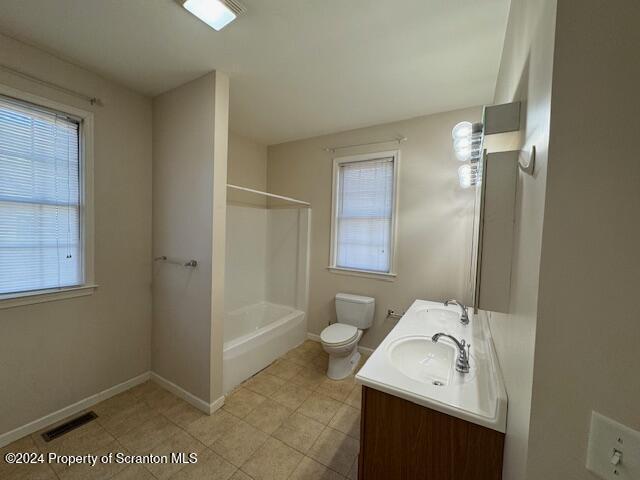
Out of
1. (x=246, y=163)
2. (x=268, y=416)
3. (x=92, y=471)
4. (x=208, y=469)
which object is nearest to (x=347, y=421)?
(x=268, y=416)

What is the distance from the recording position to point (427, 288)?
8.07ft

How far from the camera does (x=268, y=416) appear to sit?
1873 millimetres

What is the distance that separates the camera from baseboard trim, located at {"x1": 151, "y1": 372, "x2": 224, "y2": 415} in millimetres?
1903

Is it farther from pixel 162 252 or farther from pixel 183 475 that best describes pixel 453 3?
pixel 183 475

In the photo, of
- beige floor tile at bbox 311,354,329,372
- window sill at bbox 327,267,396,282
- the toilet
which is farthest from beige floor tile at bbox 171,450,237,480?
window sill at bbox 327,267,396,282

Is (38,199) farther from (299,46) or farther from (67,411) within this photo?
(299,46)

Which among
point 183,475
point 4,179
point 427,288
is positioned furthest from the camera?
point 427,288

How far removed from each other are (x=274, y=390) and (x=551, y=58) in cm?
254

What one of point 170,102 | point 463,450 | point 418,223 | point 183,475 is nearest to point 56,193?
point 170,102

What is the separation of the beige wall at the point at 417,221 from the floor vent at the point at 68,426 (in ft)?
6.96

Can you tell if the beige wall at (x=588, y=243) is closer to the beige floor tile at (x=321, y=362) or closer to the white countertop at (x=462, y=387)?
the white countertop at (x=462, y=387)

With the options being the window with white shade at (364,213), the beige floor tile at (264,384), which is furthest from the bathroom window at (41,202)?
the window with white shade at (364,213)

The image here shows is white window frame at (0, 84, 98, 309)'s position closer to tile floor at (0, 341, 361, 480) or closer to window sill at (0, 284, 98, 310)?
window sill at (0, 284, 98, 310)

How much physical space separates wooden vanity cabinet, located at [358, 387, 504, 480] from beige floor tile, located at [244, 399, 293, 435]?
2.82ft
